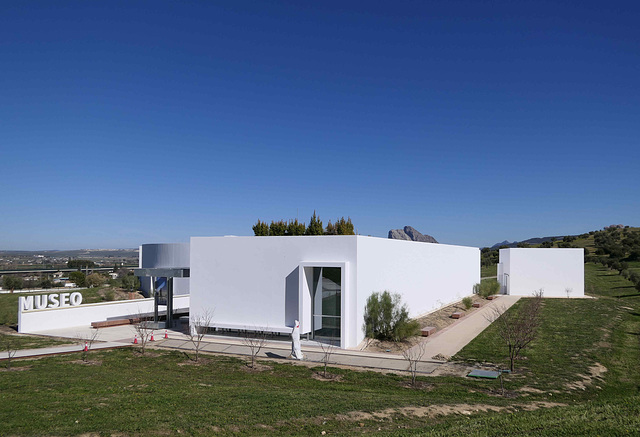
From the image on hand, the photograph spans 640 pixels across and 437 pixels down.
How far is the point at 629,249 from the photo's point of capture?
5734cm

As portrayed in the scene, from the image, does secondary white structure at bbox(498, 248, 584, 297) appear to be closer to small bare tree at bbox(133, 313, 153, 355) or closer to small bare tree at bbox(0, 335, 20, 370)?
small bare tree at bbox(133, 313, 153, 355)

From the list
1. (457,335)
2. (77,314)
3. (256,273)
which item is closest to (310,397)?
(256,273)

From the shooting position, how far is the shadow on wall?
64.1ft

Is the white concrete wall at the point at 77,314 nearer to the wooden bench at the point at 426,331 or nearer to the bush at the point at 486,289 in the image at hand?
the wooden bench at the point at 426,331

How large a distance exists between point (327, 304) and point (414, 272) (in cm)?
813

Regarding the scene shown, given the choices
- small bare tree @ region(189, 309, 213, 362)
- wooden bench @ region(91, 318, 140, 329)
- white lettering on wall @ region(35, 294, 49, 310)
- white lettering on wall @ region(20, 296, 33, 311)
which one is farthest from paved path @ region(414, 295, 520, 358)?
white lettering on wall @ region(20, 296, 33, 311)

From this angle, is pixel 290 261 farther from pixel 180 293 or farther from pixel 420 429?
pixel 180 293

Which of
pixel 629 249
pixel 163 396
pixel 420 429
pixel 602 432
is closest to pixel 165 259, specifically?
pixel 163 396

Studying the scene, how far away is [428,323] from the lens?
2400 cm

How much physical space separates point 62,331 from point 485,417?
2217cm

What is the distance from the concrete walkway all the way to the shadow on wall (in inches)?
41.4

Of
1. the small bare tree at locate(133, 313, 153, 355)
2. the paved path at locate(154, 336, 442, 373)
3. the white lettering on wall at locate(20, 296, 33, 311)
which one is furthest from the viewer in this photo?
the white lettering on wall at locate(20, 296, 33, 311)

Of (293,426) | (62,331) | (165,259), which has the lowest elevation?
(62,331)

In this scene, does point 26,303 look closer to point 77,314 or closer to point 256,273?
point 77,314
